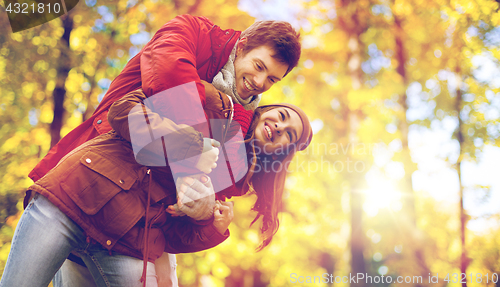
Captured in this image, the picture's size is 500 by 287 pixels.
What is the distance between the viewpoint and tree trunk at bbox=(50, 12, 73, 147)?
13.8ft

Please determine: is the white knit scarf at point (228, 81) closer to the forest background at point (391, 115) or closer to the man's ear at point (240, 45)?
the man's ear at point (240, 45)

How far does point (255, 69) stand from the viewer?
168 centimetres

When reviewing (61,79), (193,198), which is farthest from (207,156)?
(61,79)

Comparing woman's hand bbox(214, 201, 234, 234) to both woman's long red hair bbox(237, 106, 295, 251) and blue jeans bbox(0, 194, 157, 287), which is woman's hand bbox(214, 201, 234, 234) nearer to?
woman's long red hair bbox(237, 106, 295, 251)

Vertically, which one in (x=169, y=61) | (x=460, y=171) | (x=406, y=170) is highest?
(x=169, y=61)

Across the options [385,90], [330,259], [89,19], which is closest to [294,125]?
[89,19]

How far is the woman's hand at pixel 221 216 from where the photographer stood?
5.03ft

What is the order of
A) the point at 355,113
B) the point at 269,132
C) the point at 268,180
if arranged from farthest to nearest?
the point at 355,113 → the point at 268,180 → the point at 269,132

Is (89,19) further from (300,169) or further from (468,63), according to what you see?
(468,63)

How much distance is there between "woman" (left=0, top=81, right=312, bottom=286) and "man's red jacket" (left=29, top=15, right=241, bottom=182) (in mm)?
126

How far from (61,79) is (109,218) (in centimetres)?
385

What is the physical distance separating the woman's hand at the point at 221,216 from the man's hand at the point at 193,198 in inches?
6.2

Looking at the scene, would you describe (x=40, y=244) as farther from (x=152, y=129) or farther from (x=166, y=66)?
(x=166, y=66)

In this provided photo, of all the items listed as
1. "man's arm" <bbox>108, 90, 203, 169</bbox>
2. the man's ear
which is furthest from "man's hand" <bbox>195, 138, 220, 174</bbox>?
the man's ear
